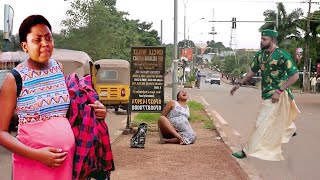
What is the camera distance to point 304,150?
1033 cm

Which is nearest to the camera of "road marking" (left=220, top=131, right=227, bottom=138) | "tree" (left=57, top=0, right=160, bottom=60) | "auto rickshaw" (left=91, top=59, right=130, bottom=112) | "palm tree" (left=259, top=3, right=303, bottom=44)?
"road marking" (left=220, top=131, right=227, bottom=138)

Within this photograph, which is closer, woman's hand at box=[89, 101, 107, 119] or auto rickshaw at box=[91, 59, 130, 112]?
woman's hand at box=[89, 101, 107, 119]

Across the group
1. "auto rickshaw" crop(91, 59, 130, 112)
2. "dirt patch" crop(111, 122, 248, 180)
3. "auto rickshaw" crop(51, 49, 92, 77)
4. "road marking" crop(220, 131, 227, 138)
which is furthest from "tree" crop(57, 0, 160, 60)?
"dirt patch" crop(111, 122, 248, 180)

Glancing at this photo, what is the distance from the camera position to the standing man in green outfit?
22.3 ft

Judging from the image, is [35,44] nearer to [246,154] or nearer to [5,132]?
[5,132]

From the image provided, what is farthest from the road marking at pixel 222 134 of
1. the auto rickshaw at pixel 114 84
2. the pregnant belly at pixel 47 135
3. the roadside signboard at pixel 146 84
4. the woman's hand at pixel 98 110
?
the pregnant belly at pixel 47 135

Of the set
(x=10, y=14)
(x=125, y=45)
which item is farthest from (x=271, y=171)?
(x=125, y=45)

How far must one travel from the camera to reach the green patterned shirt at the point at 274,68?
679 centimetres

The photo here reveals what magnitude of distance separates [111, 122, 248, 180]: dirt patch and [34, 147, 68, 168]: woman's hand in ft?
14.5

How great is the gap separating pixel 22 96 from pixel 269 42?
4.34 m

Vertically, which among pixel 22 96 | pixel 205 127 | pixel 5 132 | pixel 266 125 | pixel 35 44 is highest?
pixel 35 44

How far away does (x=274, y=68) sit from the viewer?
6.87 metres

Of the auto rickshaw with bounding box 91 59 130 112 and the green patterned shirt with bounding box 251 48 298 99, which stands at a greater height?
the green patterned shirt with bounding box 251 48 298 99

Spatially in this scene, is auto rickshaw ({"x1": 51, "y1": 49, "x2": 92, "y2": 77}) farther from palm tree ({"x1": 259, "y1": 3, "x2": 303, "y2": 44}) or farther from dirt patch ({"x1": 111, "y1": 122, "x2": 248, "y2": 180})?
palm tree ({"x1": 259, "y1": 3, "x2": 303, "y2": 44})
